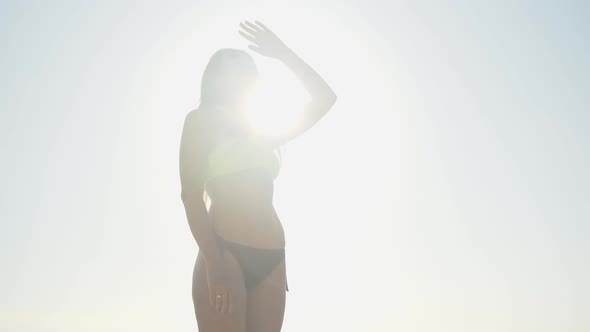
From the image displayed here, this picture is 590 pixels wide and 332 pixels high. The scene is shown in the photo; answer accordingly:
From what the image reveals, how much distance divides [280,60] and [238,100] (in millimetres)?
520

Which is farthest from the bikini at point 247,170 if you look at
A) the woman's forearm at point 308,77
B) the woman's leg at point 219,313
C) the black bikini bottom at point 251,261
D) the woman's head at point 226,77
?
the woman's forearm at point 308,77

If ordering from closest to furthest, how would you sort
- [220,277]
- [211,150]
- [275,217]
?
[220,277] < [211,150] < [275,217]

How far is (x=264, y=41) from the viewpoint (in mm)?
5402

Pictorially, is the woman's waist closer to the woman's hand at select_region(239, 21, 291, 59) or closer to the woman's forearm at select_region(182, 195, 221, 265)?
the woman's forearm at select_region(182, 195, 221, 265)

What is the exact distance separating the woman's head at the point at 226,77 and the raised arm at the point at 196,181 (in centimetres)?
40

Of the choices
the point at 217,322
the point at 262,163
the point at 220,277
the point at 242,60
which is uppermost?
the point at 242,60

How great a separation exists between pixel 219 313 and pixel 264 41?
2.40m

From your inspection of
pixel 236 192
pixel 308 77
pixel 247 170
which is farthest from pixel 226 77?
pixel 236 192

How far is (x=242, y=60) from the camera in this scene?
17.5 feet

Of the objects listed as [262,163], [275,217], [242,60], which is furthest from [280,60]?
[275,217]

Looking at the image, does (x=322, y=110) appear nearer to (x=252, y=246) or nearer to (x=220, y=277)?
(x=252, y=246)

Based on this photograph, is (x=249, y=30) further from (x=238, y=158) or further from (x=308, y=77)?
(x=238, y=158)

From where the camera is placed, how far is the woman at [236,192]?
460 cm

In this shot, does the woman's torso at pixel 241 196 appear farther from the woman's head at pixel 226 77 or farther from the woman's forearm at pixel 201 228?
the woman's head at pixel 226 77
